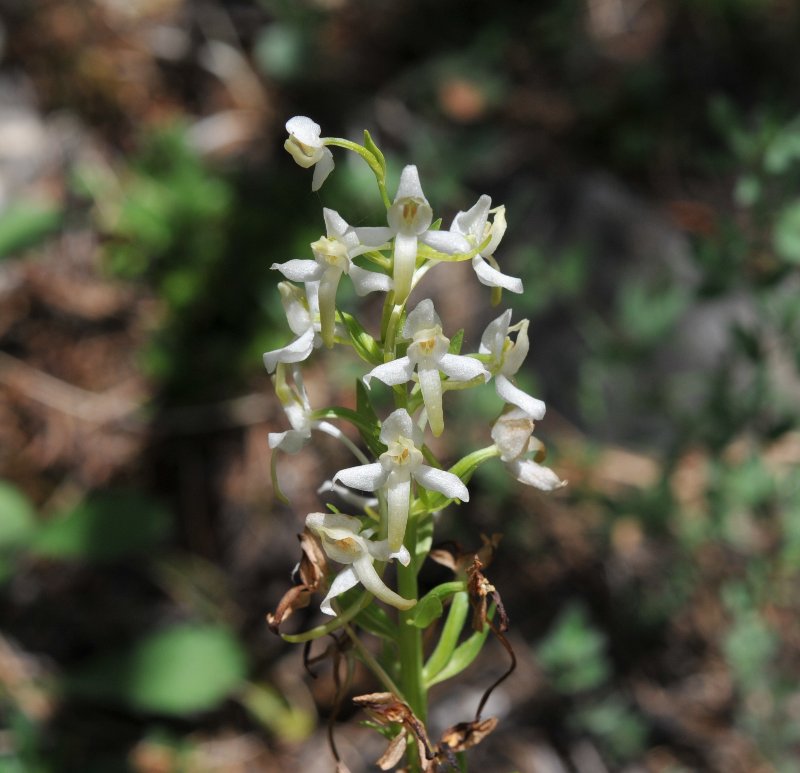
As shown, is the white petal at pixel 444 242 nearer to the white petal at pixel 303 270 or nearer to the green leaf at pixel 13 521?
the white petal at pixel 303 270

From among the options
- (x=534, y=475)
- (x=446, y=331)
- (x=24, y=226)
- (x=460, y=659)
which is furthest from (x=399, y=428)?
(x=446, y=331)

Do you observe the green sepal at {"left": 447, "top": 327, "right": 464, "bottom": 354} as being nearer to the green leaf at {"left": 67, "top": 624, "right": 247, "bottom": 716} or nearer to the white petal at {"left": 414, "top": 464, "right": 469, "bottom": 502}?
the white petal at {"left": 414, "top": 464, "right": 469, "bottom": 502}

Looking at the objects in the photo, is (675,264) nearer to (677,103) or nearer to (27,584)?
(677,103)

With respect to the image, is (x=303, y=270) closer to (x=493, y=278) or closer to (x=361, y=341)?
(x=361, y=341)

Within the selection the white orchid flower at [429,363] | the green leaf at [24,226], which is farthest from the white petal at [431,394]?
the green leaf at [24,226]

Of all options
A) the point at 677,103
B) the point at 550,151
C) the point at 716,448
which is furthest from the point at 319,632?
the point at 677,103

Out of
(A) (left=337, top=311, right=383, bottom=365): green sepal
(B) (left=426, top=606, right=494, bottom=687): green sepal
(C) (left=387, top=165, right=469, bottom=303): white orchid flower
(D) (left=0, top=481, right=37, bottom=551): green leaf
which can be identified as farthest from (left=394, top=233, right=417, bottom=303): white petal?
(D) (left=0, top=481, right=37, bottom=551): green leaf
